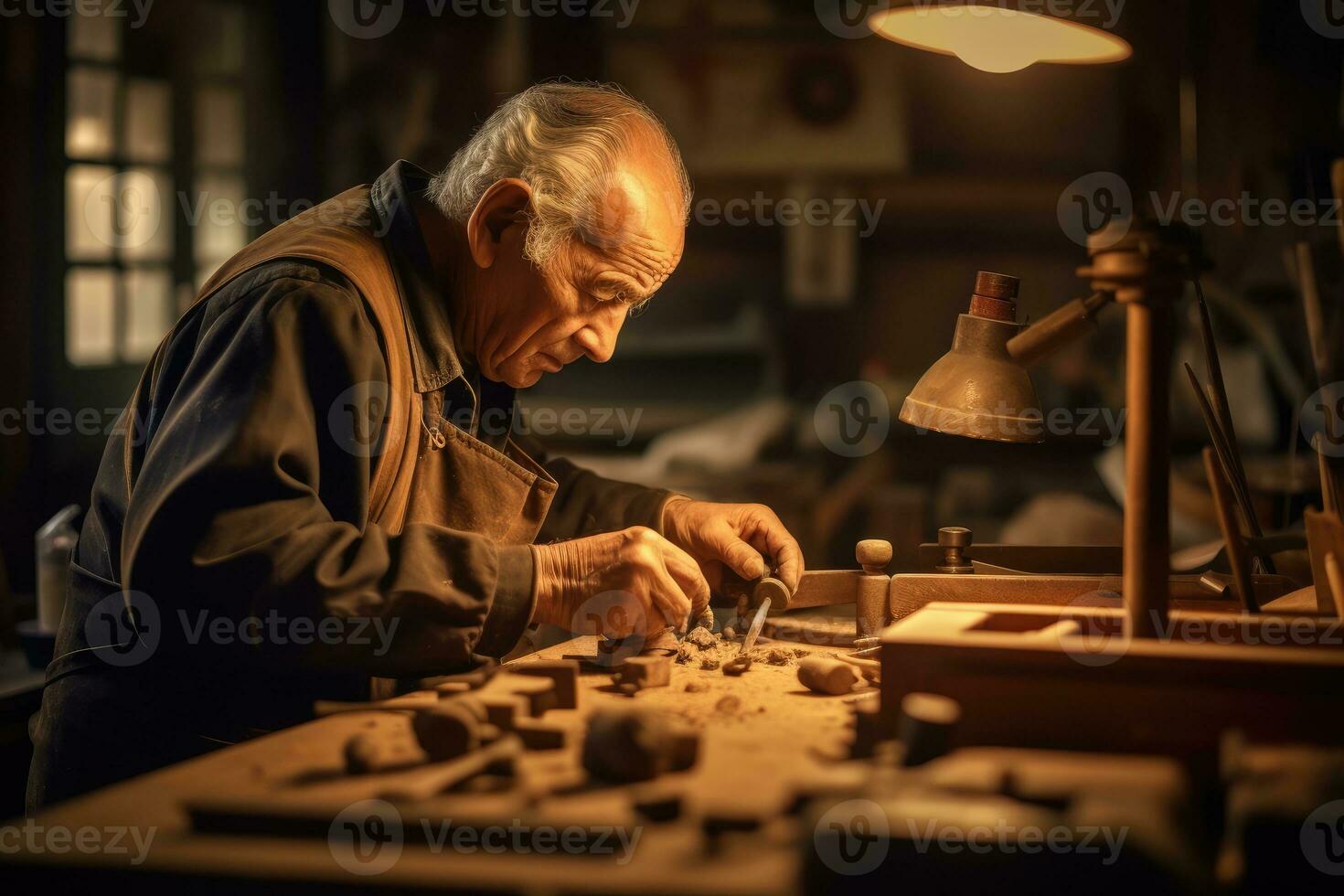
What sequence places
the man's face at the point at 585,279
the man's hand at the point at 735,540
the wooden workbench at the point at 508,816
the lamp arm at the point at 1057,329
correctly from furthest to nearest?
1. the man's hand at the point at 735,540
2. the man's face at the point at 585,279
3. the lamp arm at the point at 1057,329
4. the wooden workbench at the point at 508,816

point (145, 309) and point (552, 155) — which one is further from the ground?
point (145, 309)

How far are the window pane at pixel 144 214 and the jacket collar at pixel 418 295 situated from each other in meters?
3.79

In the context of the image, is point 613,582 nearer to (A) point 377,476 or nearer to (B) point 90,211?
(A) point 377,476

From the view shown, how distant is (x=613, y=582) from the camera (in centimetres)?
225

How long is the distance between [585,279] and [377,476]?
2.12 ft

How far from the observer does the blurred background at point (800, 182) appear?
627 centimetres

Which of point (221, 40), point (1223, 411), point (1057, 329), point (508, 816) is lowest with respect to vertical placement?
point (508, 816)

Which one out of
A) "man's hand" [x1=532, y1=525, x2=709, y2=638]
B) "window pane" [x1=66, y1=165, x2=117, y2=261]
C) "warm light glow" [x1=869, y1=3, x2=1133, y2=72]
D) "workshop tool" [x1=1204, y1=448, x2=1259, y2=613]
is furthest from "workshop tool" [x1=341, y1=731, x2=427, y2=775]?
"window pane" [x1=66, y1=165, x2=117, y2=261]

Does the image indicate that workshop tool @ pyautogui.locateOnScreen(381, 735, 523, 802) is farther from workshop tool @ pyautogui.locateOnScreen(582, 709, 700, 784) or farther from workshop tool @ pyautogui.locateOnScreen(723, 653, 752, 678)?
workshop tool @ pyautogui.locateOnScreen(723, 653, 752, 678)

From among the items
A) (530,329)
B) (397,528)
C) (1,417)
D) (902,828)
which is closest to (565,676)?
(397,528)

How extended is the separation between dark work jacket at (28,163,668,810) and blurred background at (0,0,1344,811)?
3.86 meters

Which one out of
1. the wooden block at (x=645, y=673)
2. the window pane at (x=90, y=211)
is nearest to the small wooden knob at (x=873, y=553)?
the wooden block at (x=645, y=673)

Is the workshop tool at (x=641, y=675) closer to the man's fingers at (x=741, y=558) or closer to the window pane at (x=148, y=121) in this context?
the man's fingers at (x=741, y=558)

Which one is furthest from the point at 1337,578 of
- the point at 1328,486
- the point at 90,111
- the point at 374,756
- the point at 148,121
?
the point at 148,121
